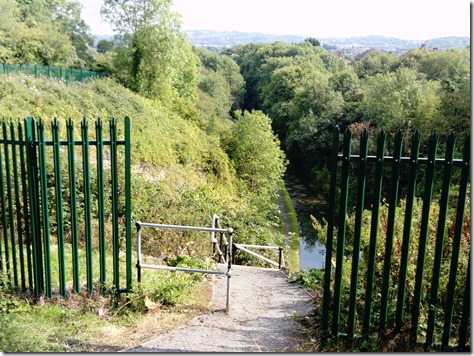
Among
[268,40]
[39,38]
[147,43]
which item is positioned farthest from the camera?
[268,40]

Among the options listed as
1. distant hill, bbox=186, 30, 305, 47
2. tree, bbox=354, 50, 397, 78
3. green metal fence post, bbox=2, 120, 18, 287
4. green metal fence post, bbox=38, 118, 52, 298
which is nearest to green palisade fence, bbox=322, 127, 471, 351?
green metal fence post, bbox=38, 118, 52, 298

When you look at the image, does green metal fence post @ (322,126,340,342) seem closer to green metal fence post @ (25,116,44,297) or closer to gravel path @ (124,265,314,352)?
gravel path @ (124,265,314,352)

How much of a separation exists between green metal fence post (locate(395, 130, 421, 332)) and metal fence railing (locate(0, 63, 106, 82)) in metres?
19.3

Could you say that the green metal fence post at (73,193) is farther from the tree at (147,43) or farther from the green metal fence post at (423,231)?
the tree at (147,43)

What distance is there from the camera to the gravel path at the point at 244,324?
14.3 feet

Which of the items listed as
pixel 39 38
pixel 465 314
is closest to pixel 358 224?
pixel 465 314

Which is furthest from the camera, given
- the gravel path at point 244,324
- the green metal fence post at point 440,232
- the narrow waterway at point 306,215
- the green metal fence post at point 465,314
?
the narrow waterway at point 306,215

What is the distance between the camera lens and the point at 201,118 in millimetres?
32625

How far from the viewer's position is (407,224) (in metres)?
3.97

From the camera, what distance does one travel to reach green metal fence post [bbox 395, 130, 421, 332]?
12.4 ft

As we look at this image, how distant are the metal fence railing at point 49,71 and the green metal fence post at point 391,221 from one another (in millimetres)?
19231

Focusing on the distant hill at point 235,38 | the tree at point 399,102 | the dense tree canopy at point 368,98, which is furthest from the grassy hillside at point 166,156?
the distant hill at point 235,38

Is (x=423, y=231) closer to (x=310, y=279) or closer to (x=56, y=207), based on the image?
(x=310, y=279)

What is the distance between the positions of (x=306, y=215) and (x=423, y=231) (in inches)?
1075
